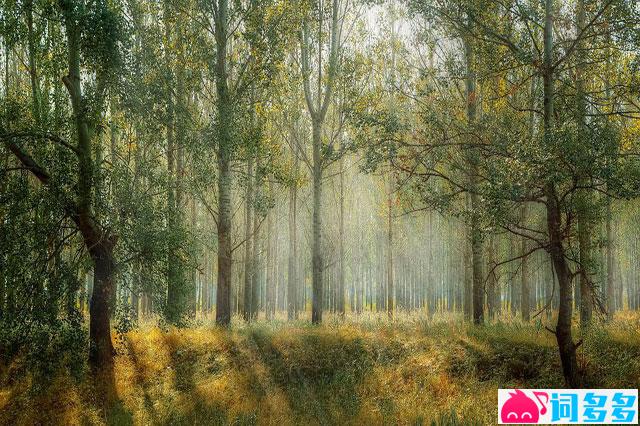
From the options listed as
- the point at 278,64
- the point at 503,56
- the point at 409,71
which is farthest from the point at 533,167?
the point at 409,71

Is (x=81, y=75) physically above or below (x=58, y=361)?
above

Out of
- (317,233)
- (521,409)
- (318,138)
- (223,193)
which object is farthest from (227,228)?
(521,409)

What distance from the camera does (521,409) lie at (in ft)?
35.1

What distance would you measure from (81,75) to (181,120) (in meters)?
2.69

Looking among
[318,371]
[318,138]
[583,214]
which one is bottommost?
[318,371]

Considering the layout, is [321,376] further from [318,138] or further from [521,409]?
[318,138]

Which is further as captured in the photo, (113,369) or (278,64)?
(278,64)

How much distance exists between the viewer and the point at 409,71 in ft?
65.8

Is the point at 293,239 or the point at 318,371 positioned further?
the point at 293,239

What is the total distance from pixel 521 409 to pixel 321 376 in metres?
4.75

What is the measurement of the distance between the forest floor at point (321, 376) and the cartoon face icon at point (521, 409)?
0.30 meters

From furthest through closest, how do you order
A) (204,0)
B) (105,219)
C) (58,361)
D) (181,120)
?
(204,0), (181,120), (105,219), (58,361)

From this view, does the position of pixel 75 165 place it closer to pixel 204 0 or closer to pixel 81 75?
pixel 81 75

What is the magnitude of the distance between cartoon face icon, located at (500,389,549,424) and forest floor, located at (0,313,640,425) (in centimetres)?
30
